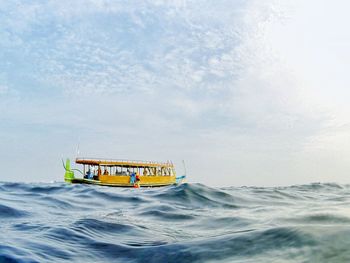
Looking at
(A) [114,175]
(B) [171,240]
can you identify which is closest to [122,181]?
(A) [114,175]

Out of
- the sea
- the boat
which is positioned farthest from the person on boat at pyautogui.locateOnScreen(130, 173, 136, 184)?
the sea

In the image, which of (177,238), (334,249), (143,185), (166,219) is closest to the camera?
(334,249)

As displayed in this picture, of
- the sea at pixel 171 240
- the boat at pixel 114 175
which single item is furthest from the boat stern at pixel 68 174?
the sea at pixel 171 240

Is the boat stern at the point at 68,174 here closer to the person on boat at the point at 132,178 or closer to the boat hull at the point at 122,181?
the boat hull at the point at 122,181

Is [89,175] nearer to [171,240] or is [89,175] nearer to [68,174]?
[68,174]

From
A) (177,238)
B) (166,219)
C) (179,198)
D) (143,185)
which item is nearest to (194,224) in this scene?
(166,219)

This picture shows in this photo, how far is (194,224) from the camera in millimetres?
6020

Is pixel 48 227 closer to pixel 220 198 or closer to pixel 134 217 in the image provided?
pixel 134 217

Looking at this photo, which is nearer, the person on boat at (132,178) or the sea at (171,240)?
the sea at (171,240)

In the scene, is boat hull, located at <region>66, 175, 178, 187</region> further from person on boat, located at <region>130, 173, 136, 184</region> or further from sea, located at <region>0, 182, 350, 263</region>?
sea, located at <region>0, 182, 350, 263</region>

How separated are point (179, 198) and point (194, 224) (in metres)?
4.56

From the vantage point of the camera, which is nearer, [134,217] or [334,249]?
[334,249]

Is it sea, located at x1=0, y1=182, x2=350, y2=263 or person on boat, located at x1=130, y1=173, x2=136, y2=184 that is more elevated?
person on boat, located at x1=130, y1=173, x2=136, y2=184

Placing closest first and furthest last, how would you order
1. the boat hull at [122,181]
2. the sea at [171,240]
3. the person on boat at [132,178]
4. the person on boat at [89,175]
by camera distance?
the sea at [171,240] → the boat hull at [122,181] → the person on boat at [89,175] → the person on boat at [132,178]
